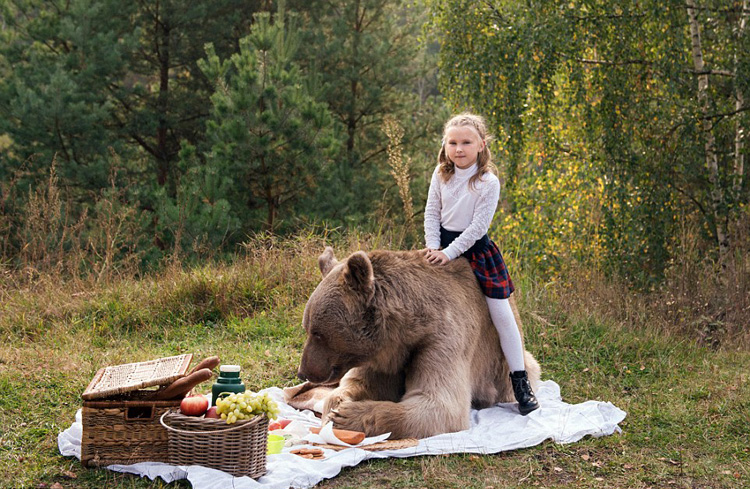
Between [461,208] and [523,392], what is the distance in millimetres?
1288

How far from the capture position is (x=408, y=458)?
4.14 m

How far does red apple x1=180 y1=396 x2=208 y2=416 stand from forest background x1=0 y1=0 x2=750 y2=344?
162 inches

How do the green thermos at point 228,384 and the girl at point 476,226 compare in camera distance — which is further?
the girl at point 476,226

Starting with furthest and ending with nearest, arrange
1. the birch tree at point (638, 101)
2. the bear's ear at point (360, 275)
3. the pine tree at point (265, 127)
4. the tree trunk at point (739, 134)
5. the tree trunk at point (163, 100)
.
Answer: the tree trunk at point (163, 100) < the pine tree at point (265, 127) < the birch tree at point (638, 101) < the tree trunk at point (739, 134) < the bear's ear at point (360, 275)

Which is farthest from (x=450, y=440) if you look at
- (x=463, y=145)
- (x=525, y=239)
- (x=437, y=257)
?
(x=525, y=239)

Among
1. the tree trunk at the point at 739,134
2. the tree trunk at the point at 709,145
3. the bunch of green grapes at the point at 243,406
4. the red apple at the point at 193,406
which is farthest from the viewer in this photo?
the tree trunk at the point at 709,145

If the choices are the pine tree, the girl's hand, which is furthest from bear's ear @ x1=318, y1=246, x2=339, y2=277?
the pine tree

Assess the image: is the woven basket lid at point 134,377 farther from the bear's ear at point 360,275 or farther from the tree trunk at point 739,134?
the tree trunk at point 739,134

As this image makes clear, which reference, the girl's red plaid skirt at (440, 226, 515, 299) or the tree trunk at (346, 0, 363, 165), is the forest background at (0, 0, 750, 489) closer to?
the girl's red plaid skirt at (440, 226, 515, 299)

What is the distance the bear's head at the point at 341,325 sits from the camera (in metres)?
4.43

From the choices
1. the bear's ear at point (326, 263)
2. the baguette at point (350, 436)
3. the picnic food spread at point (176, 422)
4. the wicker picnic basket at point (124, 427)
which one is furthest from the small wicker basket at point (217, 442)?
the bear's ear at point (326, 263)

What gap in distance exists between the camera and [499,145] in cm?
890

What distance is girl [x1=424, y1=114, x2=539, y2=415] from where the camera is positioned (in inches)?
193

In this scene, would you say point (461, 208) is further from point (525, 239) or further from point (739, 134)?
point (739, 134)
